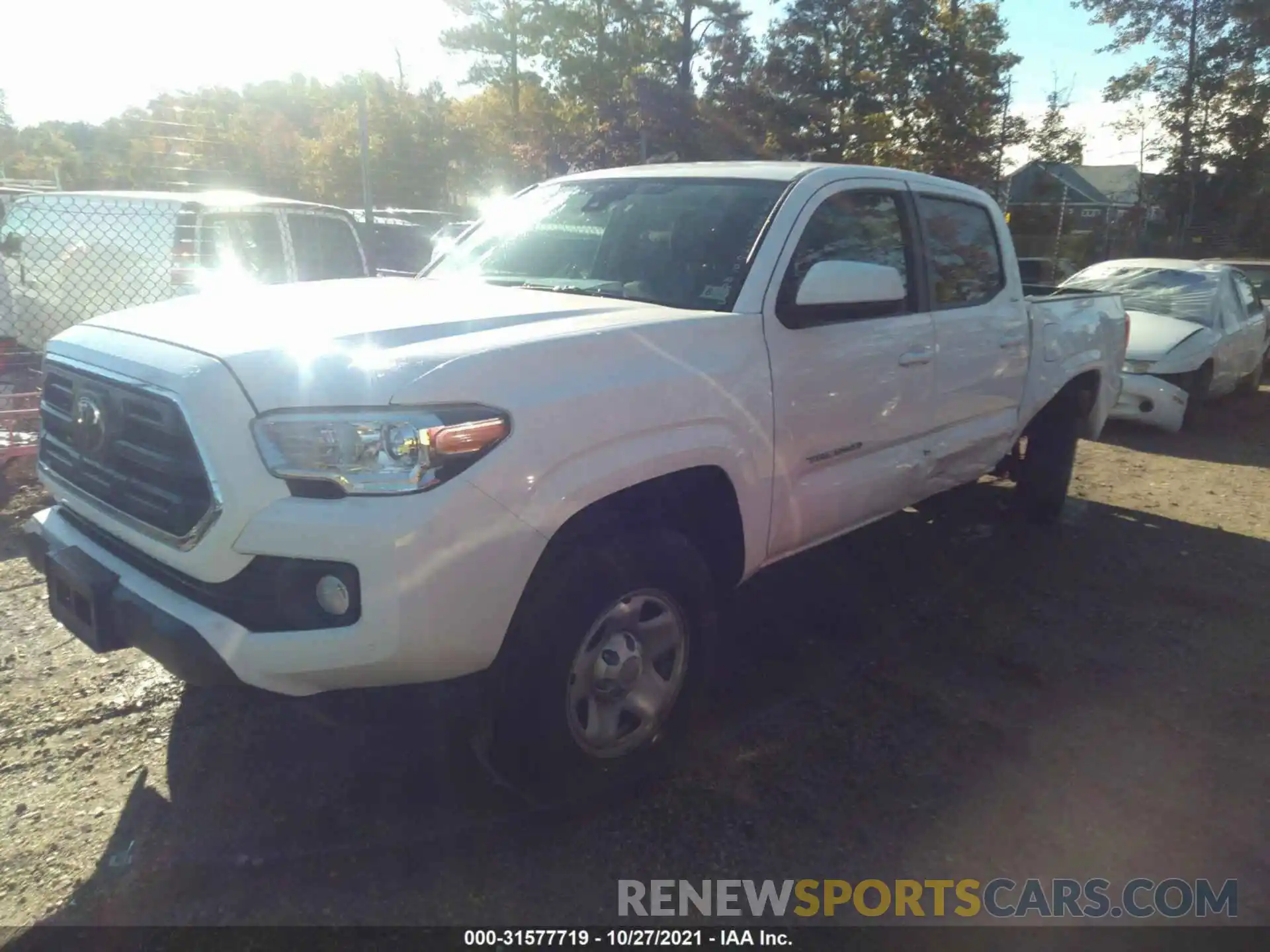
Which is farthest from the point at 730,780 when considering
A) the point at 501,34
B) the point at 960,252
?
the point at 501,34

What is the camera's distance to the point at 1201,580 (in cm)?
503

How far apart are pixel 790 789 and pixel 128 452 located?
2.21m

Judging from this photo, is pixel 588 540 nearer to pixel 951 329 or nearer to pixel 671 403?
pixel 671 403

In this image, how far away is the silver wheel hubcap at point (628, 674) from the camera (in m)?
2.77

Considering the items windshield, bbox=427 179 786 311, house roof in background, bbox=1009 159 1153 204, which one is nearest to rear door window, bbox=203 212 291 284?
windshield, bbox=427 179 786 311

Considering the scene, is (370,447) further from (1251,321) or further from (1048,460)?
(1251,321)

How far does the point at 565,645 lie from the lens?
A: 2.60m

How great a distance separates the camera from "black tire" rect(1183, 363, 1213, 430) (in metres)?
9.04

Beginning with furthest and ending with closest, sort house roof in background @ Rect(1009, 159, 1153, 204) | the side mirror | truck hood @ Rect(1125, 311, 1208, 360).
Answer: house roof in background @ Rect(1009, 159, 1153, 204), truck hood @ Rect(1125, 311, 1208, 360), the side mirror

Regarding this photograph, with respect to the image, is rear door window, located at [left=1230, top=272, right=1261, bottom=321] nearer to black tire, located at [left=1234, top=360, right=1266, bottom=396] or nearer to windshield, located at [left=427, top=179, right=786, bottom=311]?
black tire, located at [left=1234, top=360, right=1266, bottom=396]

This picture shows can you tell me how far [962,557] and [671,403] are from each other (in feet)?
10.1

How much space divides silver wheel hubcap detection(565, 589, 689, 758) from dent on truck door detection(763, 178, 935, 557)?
63 cm

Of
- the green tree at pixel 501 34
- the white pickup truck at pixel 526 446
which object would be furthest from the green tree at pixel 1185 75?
the white pickup truck at pixel 526 446

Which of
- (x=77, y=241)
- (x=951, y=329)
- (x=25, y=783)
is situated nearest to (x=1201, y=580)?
(x=951, y=329)
